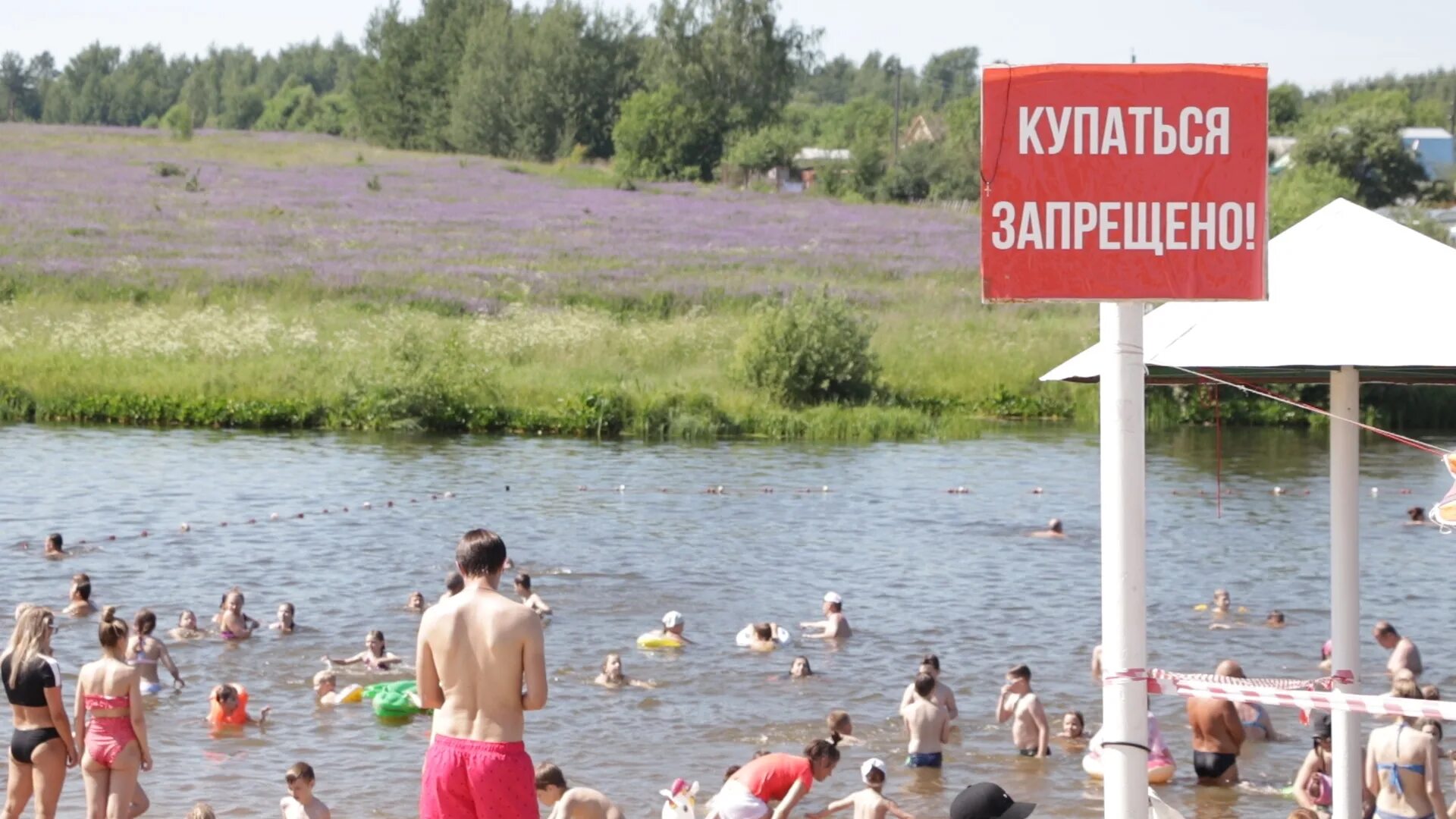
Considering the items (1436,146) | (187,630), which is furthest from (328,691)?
(1436,146)

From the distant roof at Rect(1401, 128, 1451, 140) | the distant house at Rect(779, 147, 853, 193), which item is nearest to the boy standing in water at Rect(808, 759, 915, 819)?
the distant house at Rect(779, 147, 853, 193)

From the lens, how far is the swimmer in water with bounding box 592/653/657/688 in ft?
60.3

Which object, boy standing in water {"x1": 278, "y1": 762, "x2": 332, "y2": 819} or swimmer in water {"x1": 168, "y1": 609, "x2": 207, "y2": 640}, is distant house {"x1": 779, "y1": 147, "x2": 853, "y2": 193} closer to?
swimmer in water {"x1": 168, "y1": 609, "x2": 207, "y2": 640}

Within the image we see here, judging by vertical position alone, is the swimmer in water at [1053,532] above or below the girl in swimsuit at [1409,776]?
below

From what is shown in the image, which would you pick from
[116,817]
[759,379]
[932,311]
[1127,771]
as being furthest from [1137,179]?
[932,311]

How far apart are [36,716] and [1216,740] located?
9.45 m

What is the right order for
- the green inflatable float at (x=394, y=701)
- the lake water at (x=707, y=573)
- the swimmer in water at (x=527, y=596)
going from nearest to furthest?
1. the lake water at (x=707, y=573)
2. the green inflatable float at (x=394, y=701)
3. the swimmer in water at (x=527, y=596)

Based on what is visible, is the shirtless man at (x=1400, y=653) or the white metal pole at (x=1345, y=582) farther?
the shirtless man at (x=1400, y=653)

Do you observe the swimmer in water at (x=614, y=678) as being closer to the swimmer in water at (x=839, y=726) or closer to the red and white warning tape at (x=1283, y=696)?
the swimmer in water at (x=839, y=726)

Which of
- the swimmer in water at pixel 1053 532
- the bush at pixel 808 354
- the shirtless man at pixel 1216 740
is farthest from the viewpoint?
the bush at pixel 808 354

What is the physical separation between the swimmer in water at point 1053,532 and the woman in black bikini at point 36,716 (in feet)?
63.2

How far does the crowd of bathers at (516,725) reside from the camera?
22.9 feet

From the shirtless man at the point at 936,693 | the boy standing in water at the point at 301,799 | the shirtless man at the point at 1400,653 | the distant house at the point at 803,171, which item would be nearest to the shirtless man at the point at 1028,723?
the shirtless man at the point at 936,693

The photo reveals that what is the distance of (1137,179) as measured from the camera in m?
6.59
